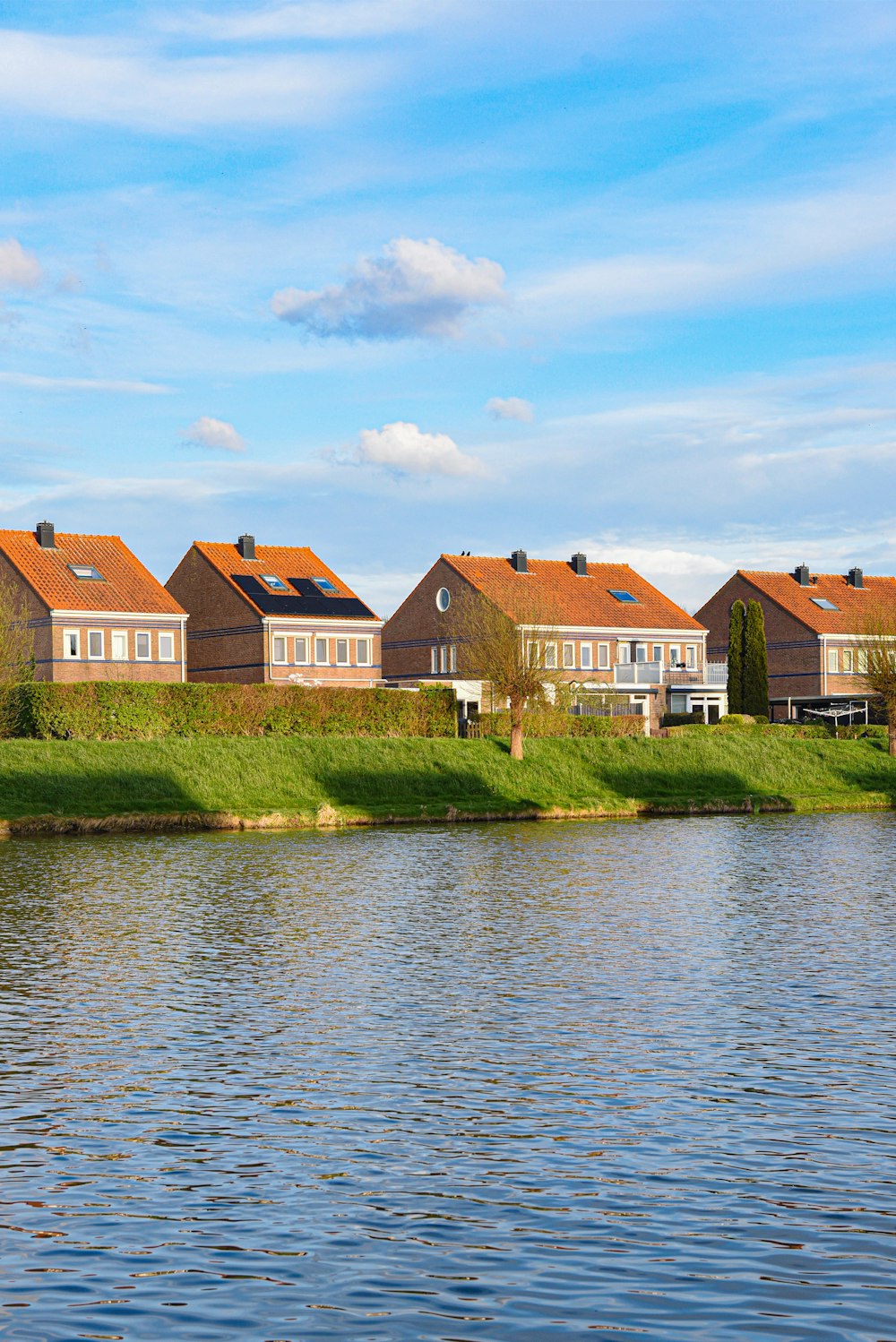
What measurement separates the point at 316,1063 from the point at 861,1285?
6.80 meters

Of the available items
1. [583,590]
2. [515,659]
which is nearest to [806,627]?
[583,590]

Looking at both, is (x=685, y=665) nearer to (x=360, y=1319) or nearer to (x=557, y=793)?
(x=557, y=793)

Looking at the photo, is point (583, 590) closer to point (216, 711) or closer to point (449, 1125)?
point (216, 711)

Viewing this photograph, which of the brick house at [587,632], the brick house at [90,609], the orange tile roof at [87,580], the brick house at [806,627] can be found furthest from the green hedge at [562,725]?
the brick house at [806,627]

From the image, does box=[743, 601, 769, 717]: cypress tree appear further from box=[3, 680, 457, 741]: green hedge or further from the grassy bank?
box=[3, 680, 457, 741]: green hedge

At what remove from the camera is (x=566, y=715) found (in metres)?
65.6

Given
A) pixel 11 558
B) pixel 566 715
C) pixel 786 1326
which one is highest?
pixel 11 558

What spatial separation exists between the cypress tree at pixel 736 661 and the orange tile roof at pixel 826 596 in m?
12.6

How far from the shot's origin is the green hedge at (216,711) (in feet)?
182

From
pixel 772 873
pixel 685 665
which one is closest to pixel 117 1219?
pixel 772 873

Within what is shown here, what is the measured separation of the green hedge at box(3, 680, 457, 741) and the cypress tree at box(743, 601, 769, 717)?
30.0 m

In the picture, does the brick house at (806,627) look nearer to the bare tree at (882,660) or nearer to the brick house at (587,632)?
the brick house at (587,632)

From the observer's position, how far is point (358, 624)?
91312mm

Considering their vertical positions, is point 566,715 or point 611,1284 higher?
point 566,715
